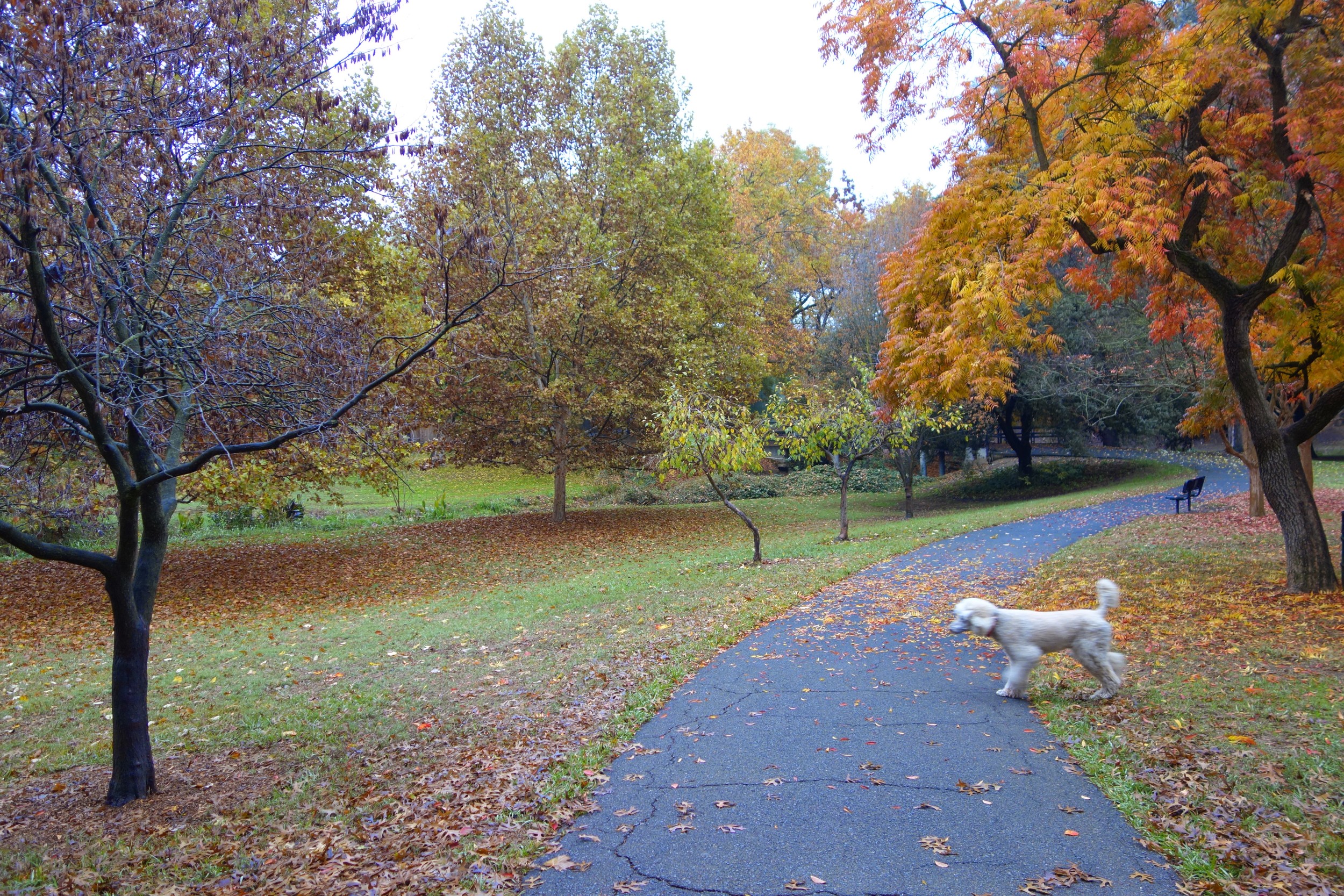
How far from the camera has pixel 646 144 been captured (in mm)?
23344

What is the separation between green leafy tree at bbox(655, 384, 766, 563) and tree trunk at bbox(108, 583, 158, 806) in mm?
9676

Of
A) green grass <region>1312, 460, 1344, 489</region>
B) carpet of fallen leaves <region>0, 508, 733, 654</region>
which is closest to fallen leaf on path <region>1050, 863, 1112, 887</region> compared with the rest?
carpet of fallen leaves <region>0, 508, 733, 654</region>

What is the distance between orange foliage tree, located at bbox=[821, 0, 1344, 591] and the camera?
8.91 meters

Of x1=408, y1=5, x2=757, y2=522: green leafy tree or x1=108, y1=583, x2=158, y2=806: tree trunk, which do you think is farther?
x1=408, y1=5, x2=757, y2=522: green leafy tree

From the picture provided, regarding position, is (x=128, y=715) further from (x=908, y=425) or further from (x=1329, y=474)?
(x=1329, y=474)

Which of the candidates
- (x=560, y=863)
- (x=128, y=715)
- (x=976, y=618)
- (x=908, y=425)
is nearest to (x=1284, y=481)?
(x=976, y=618)

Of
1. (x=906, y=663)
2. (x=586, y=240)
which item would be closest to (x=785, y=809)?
(x=906, y=663)

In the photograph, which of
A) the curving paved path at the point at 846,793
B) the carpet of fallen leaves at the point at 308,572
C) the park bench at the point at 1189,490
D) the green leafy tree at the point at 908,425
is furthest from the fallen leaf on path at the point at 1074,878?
the park bench at the point at 1189,490

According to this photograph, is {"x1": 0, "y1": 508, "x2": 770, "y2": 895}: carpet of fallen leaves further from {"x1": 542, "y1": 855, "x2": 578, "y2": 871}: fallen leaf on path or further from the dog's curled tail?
the dog's curled tail

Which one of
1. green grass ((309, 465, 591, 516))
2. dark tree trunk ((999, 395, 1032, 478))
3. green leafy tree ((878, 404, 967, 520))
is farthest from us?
green grass ((309, 465, 591, 516))

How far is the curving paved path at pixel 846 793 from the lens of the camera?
12.6 feet

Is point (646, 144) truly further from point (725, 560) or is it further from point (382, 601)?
point (382, 601)

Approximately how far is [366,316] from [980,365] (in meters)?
7.09

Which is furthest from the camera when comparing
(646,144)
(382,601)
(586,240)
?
(646,144)
